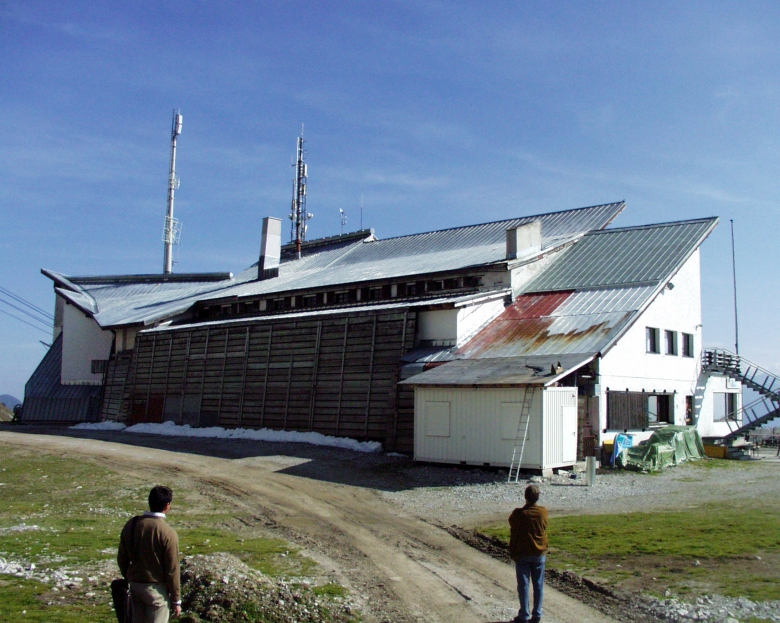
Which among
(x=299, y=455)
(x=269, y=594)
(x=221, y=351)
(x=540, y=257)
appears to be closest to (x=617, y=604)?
(x=269, y=594)

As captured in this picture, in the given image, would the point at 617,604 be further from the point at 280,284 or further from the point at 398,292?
the point at 280,284

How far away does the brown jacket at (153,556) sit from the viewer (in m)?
6.79

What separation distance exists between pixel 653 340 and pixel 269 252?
26335 mm

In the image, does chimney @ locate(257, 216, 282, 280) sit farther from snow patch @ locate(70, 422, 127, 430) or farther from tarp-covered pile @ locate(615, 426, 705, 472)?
tarp-covered pile @ locate(615, 426, 705, 472)

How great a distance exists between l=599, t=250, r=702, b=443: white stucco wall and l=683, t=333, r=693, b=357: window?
19 centimetres

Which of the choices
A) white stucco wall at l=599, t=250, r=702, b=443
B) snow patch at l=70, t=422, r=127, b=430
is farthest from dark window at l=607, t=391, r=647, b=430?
snow patch at l=70, t=422, r=127, b=430

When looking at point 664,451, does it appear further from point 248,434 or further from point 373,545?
point 248,434

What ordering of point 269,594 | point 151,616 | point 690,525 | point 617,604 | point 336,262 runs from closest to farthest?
point 151,616 → point 269,594 → point 617,604 → point 690,525 → point 336,262

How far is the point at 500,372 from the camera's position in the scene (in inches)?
890

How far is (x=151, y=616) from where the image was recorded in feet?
22.3

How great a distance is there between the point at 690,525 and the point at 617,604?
5.22m

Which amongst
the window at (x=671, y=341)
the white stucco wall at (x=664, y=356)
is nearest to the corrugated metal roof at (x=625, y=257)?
the white stucco wall at (x=664, y=356)

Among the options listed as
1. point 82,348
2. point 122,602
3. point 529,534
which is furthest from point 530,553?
point 82,348

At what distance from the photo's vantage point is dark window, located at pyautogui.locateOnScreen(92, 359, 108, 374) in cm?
4400
